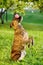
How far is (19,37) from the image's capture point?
24.9ft

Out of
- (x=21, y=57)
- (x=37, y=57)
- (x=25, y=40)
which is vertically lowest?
(x=37, y=57)

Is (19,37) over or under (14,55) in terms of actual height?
over

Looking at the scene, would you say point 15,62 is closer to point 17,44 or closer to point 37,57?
point 17,44

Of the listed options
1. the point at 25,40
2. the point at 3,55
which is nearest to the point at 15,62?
the point at 25,40

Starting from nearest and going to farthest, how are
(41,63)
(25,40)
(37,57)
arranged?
(25,40), (41,63), (37,57)

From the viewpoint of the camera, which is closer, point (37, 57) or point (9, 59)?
point (9, 59)

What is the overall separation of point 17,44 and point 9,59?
77 centimetres

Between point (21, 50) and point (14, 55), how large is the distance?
0.25m

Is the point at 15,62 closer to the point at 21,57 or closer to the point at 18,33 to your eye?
the point at 21,57

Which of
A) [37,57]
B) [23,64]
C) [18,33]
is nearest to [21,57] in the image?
[23,64]

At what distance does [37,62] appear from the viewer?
8203 mm

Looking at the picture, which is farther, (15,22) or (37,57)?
(37,57)

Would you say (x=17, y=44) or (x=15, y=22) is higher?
(x=15, y=22)

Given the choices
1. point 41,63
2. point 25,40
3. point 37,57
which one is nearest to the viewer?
point 25,40
